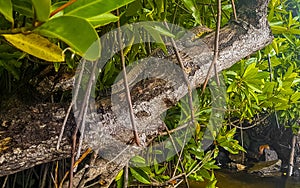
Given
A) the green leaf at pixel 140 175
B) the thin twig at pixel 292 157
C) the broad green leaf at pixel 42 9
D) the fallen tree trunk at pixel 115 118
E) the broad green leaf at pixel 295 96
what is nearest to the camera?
the broad green leaf at pixel 42 9

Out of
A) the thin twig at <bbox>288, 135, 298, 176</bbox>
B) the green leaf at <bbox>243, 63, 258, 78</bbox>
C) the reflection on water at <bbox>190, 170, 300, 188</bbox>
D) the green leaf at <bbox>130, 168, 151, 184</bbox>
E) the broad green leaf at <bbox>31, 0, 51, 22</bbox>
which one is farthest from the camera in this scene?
the thin twig at <bbox>288, 135, 298, 176</bbox>

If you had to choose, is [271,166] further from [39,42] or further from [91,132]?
[39,42]

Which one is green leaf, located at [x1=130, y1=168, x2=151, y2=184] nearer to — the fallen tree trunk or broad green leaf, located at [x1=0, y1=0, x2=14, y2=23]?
the fallen tree trunk

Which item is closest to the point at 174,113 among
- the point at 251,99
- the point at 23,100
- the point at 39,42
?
the point at 251,99

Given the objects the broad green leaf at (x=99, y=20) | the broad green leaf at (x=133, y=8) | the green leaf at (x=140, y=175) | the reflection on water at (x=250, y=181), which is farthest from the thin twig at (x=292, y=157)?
the broad green leaf at (x=99, y=20)

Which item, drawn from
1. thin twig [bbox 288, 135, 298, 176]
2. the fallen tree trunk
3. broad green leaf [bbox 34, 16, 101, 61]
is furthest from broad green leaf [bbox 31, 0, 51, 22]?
thin twig [bbox 288, 135, 298, 176]

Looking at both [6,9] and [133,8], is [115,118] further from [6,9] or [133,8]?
[6,9]

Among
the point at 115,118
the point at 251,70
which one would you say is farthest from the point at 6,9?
the point at 251,70

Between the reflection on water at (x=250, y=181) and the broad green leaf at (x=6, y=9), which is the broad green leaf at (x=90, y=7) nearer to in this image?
the broad green leaf at (x=6, y=9)
